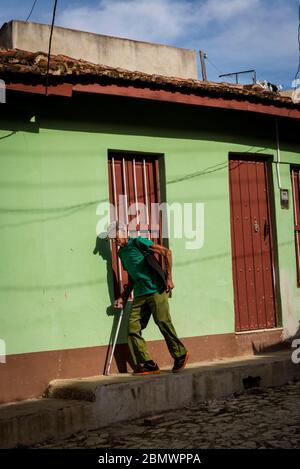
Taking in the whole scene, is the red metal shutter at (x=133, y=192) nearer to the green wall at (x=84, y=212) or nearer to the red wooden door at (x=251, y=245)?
the green wall at (x=84, y=212)

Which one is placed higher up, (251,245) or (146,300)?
(251,245)

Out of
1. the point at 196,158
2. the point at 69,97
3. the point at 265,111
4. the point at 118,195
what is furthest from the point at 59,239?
the point at 265,111

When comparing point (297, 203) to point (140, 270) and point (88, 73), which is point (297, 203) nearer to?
point (140, 270)

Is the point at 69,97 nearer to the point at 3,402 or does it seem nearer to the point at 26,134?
the point at 26,134

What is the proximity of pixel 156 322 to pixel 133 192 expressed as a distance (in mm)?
1676

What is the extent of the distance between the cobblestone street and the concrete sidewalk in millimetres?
106

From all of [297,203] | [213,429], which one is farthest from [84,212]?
[297,203]

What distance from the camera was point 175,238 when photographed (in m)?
8.47

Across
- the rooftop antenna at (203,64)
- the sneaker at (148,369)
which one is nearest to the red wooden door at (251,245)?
the sneaker at (148,369)

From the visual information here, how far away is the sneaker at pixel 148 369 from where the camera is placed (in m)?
7.46

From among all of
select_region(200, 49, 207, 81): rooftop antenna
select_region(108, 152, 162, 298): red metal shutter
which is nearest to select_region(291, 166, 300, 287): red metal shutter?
select_region(108, 152, 162, 298): red metal shutter

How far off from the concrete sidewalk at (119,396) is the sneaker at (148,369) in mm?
115

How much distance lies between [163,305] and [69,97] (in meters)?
2.48

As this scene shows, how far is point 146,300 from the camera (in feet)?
24.6
